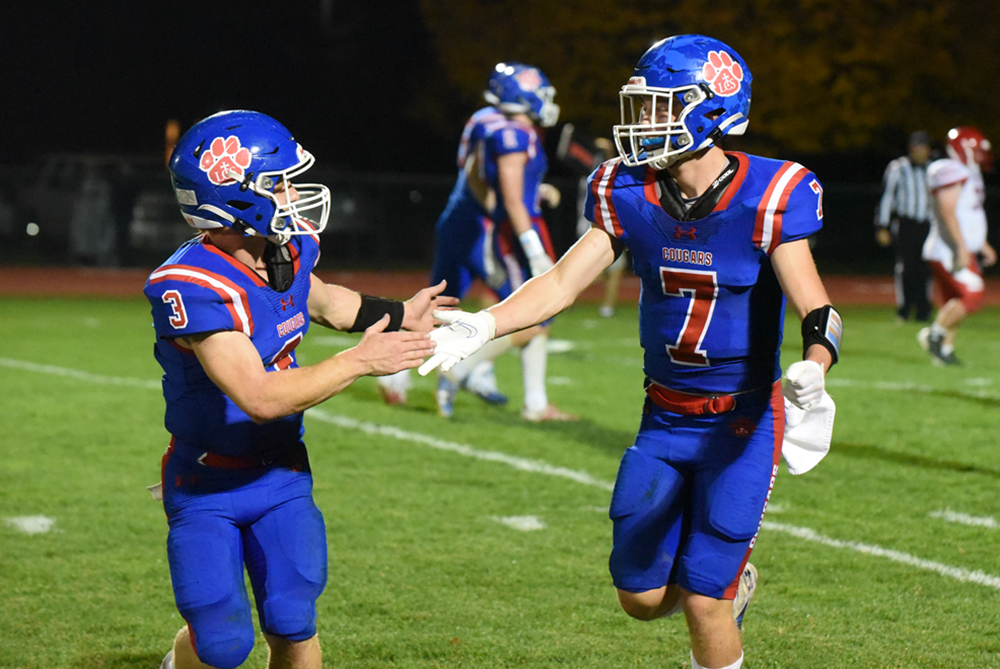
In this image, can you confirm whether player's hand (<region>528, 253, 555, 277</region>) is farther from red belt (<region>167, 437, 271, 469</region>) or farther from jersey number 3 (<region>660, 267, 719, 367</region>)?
red belt (<region>167, 437, 271, 469</region>)

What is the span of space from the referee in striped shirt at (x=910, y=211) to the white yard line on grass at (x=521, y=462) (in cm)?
519

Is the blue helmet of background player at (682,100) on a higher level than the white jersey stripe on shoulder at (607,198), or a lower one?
higher

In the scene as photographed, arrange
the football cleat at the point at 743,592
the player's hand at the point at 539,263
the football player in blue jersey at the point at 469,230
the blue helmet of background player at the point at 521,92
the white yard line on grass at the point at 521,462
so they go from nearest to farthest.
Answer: the football cleat at the point at 743,592 < the white yard line on grass at the point at 521,462 < the player's hand at the point at 539,263 < the blue helmet of background player at the point at 521,92 < the football player in blue jersey at the point at 469,230

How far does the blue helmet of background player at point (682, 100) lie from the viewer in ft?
11.4

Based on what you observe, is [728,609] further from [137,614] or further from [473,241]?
[473,241]

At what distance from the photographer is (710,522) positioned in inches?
136

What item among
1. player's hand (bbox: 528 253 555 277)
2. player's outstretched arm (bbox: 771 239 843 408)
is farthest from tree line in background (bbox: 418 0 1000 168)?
player's outstretched arm (bbox: 771 239 843 408)

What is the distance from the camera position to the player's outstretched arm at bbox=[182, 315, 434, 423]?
3170mm

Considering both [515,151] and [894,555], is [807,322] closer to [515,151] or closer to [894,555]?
[894,555]

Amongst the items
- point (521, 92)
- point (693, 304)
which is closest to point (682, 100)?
point (693, 304)

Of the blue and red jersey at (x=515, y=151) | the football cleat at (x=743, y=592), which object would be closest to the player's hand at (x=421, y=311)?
the football cleat at (x=743, y=592)

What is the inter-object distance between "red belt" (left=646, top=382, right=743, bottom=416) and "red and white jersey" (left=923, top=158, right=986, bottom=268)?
7.67m

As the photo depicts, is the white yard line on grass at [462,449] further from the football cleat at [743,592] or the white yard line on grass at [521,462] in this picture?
the football cleat at [743,592]

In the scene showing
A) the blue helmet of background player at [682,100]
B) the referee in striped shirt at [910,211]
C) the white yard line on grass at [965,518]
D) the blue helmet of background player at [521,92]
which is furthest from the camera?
the referee in striped shirt at [910,211]
